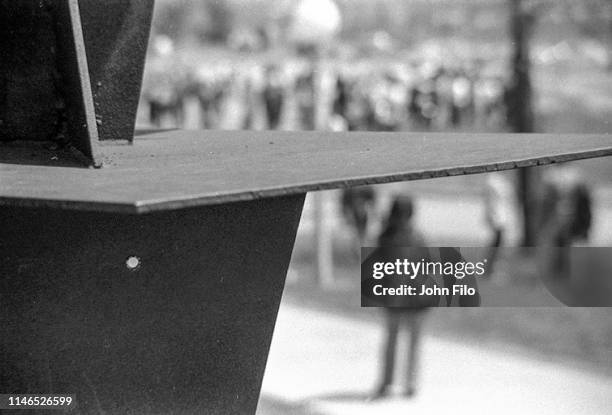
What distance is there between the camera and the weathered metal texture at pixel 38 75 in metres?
2.45

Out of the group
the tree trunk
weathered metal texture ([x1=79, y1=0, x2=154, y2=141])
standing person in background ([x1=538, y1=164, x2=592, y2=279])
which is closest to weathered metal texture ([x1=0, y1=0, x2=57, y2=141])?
weathered metal texture ([x1=79, y1=0, x2=154, y2=141])

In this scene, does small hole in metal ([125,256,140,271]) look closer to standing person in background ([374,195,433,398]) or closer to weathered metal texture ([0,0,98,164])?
weathered metal texture ([0,0,98,164])

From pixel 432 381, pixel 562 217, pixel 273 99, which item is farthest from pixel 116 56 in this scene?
pixel 273 99

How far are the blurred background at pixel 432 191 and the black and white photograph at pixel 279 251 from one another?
4 cm

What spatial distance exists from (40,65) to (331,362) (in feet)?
17.1

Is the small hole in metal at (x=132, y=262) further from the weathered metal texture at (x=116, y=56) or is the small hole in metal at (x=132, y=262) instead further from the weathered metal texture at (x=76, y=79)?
the weathered metal texture at (x=116, y=56)

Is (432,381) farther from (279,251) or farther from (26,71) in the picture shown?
(26,71)

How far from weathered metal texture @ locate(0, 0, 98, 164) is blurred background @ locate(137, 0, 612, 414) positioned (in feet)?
3.72

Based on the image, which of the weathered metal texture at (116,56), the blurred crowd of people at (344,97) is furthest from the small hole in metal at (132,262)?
the blurred crowd of people at (344,97)

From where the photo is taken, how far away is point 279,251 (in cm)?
260

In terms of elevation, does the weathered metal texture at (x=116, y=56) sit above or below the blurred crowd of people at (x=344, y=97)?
below

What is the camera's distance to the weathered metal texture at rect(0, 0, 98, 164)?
2445mm

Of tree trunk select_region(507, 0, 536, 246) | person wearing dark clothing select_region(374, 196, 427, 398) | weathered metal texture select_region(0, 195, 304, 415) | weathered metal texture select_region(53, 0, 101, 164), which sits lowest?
weathered metal texture select_region(0, 195, 304, 415)

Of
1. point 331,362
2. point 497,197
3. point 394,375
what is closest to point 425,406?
point 394,375
